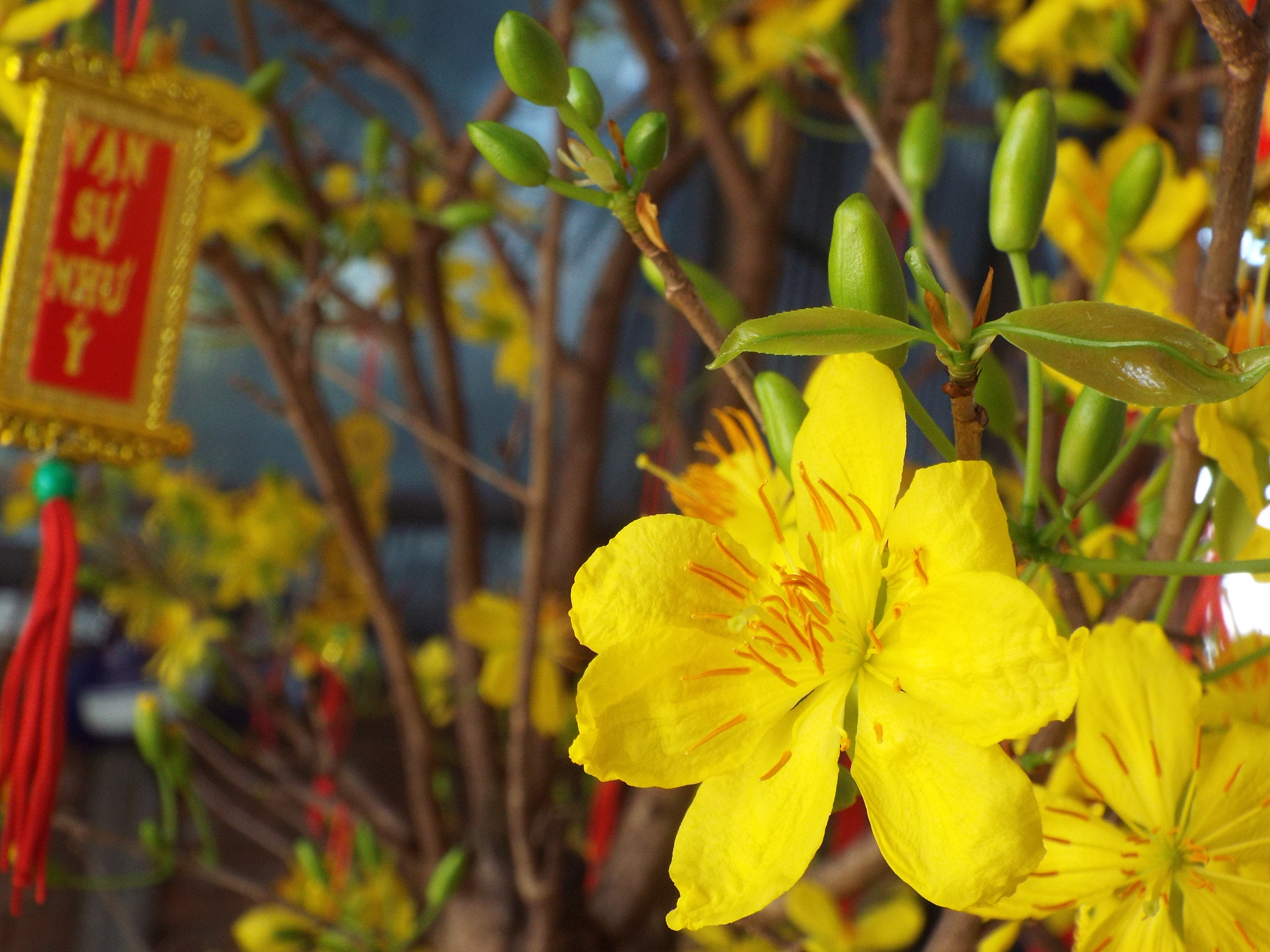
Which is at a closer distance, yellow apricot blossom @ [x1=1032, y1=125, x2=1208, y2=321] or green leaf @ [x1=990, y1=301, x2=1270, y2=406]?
green leaf @ [x1=990, y1=301, x2=1270, y2=406]

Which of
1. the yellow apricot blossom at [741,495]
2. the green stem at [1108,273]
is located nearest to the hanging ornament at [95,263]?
the yellow apricot blossom at [741,495]

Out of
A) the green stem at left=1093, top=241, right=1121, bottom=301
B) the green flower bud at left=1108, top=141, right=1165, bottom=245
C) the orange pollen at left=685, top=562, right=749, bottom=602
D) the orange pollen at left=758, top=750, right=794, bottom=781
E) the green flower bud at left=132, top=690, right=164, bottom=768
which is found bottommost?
the green flower bud at left=132, top=690, right=164, bottom=768

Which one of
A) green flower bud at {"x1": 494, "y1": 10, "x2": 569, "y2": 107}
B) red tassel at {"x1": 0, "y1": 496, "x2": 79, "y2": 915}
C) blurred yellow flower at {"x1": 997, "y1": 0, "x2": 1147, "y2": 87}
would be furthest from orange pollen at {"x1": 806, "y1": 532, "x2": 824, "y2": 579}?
blurred yellow flower at {"x1": 997, "y1": 0, "x2": 1147, "y2": 87}

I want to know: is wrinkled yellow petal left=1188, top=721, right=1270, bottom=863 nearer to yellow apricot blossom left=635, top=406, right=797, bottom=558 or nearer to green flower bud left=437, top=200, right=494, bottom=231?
yellow apricot blossom left=635, top=406, right=797, bottom=558

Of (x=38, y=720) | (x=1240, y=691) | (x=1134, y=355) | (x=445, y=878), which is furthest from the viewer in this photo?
(x=445, y=878)

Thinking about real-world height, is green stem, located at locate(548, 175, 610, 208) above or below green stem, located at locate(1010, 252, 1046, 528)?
above

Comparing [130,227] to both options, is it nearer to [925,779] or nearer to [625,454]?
[925,779]

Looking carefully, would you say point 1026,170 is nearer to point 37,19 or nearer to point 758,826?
point 758,826

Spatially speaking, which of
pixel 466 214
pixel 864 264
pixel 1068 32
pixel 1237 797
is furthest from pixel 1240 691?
pixel 1068 32
